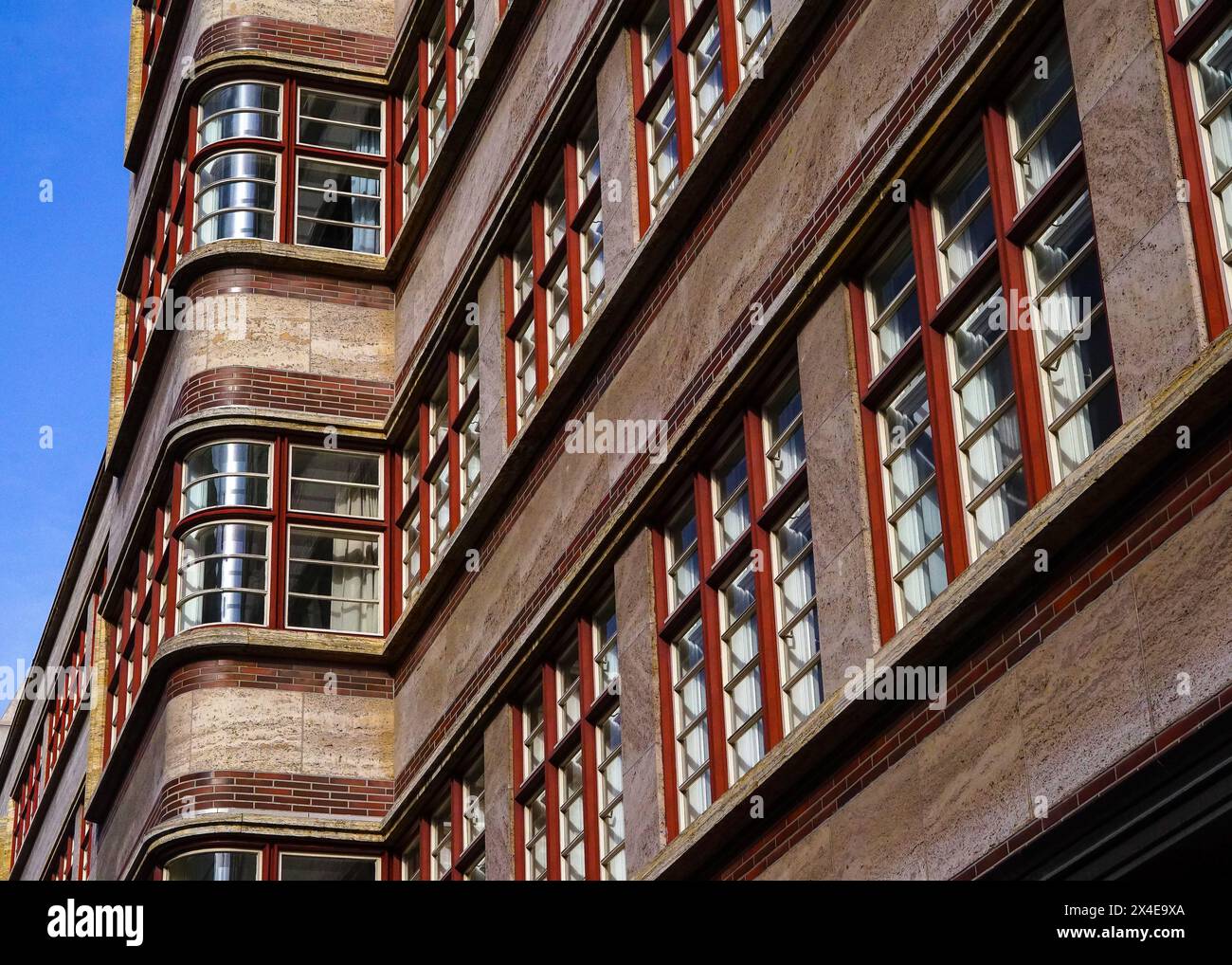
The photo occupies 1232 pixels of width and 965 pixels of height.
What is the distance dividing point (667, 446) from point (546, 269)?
477cm

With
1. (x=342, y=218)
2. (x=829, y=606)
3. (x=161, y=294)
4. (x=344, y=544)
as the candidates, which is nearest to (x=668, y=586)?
(x=829, y=606)

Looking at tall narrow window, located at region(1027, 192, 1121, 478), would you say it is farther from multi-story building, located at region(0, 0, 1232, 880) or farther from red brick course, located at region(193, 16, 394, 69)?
red brick course, located at region(193, 16, 394, 69)

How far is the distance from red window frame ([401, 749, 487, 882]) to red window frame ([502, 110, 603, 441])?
3329 mm

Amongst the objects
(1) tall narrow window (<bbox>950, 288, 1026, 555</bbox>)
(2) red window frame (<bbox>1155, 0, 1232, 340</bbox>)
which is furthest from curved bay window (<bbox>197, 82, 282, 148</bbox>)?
(2) red window frame (<bbox>1155, 0, 1232, 340</bbox>)

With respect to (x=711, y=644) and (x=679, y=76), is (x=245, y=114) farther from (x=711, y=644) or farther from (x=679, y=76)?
(x=711, y=644)

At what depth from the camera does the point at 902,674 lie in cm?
1338

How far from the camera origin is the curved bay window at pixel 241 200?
27.9 metres

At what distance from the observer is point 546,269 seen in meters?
22.3

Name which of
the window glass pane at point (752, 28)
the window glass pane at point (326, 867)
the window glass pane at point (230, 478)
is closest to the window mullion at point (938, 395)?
the window glass pane at point (752, 28)

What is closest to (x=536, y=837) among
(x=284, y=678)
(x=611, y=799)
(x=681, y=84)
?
(x=611, y=799)

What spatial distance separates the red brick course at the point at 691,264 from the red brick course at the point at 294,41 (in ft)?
28.5
